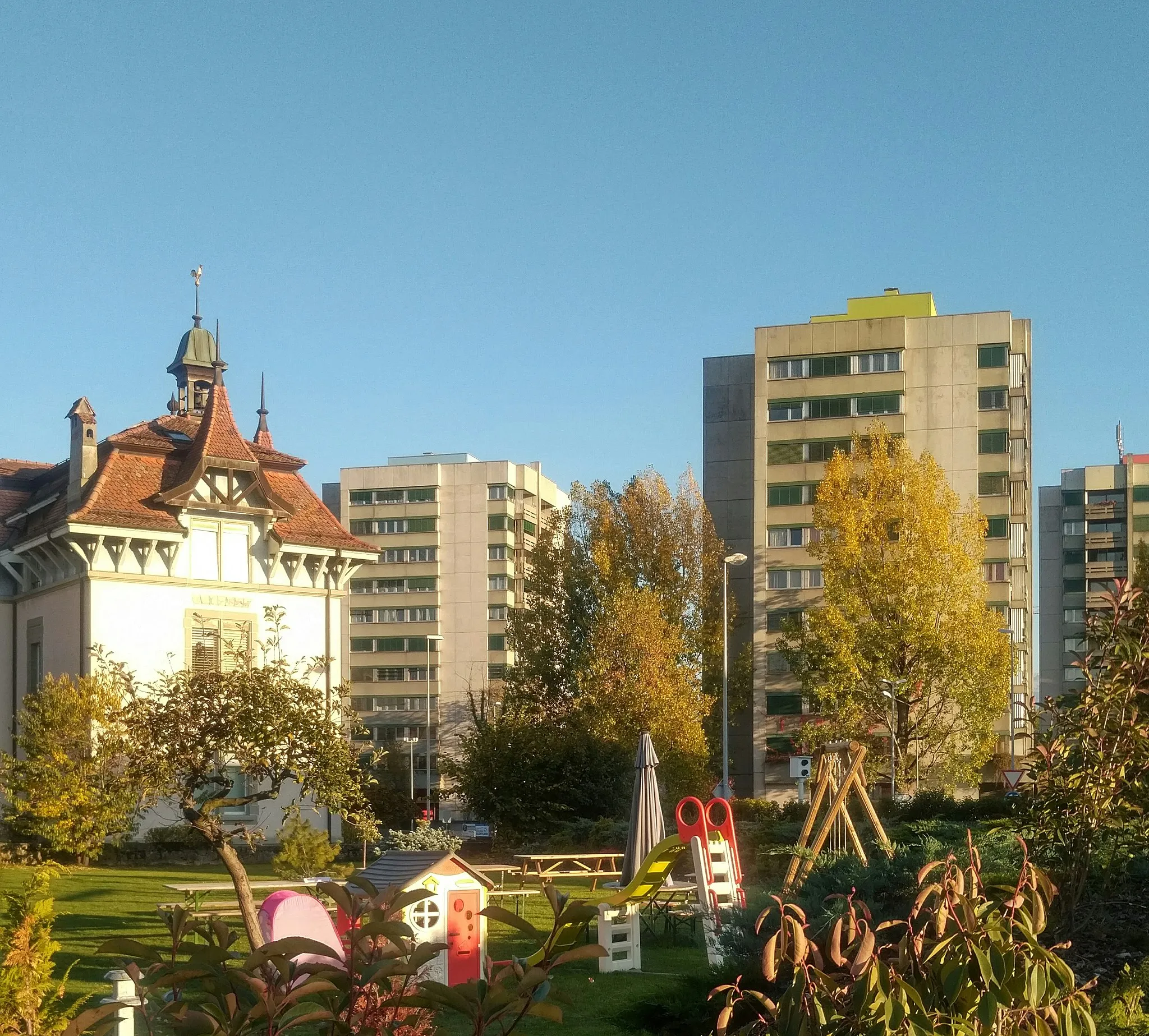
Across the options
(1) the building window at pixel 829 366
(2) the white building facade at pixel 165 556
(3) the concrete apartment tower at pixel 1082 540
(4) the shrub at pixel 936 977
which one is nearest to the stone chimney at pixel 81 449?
(2) the white building facade at pixel 165 556

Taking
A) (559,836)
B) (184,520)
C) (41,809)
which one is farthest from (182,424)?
(559,836)

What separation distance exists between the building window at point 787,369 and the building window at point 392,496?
41.8 metres

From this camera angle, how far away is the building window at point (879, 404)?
5909 cm

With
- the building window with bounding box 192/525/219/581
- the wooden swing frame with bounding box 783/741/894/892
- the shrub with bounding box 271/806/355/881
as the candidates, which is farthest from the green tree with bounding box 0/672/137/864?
the wooden swing frame with bounding box 783/741/894/892

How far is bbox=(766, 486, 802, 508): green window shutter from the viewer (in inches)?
2362

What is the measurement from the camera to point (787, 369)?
198 ft

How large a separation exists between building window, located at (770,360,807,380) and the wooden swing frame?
42.8 m

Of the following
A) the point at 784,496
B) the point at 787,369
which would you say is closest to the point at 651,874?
the point at 784,496

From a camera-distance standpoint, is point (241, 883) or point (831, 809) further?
point (831, 809)

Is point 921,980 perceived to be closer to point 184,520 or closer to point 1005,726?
point 184,520

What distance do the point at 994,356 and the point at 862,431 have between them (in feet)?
20.0

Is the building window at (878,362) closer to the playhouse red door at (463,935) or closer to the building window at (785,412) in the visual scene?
the building window at (785,412)

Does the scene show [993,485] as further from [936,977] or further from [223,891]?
[936,977]

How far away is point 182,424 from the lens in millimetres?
45250
